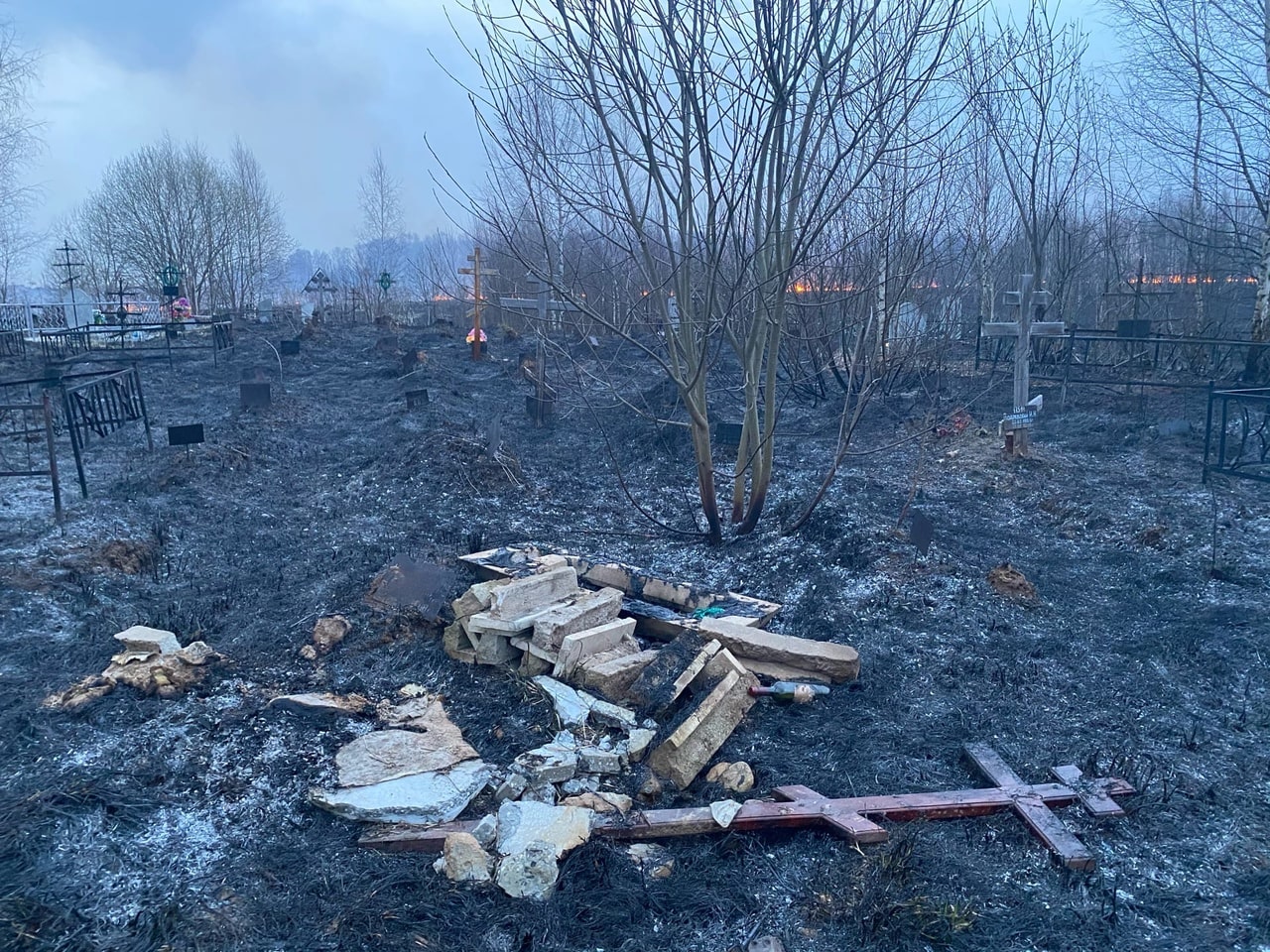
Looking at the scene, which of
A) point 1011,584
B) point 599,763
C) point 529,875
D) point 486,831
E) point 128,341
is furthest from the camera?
point 128,341

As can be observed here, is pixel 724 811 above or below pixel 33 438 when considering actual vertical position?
below

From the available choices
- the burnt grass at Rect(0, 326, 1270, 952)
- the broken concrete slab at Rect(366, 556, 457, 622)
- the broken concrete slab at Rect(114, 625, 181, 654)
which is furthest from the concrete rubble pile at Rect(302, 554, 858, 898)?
the broken concrete slab at Rect(114, 625, 181, 654)

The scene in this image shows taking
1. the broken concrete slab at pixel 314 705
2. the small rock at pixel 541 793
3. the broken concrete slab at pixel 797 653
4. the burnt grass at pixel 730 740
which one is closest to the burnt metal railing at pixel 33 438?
the burnt grass at pixel 730 740

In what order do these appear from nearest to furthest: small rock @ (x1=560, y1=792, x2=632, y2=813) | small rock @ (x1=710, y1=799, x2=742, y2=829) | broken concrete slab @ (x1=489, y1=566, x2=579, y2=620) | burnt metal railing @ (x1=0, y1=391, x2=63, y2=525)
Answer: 1. small rock @ (x1=710, y1=799, x2=742, y2=829)
2. small rock @ (x1=560, y1=792, x2=632, y2=813)
3. broken concrete slab @ (x1=489, y1=566, x2=579, y2=620)
4. burnt metal railing @ (x1=0, y1=391, x2=63, y2=525)

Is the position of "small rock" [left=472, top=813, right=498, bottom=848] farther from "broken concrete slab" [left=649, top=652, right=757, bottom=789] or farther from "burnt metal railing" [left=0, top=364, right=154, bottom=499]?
"burnt metal railing" [left=0, top=364, right=154, bottom=499]

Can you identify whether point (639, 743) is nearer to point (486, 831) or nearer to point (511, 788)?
point (511, 788)

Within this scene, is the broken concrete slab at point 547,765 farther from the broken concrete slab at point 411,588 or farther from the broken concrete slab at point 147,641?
the broken concrete slab at point 147,641

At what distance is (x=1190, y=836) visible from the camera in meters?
3.12

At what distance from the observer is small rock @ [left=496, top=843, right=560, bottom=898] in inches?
110

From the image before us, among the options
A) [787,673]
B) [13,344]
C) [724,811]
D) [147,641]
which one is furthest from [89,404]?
[13,344]

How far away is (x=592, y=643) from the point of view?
14.4 feet

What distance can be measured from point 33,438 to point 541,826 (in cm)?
874

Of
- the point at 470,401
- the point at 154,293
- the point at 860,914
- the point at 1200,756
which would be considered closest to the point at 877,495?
the point at 1200,756

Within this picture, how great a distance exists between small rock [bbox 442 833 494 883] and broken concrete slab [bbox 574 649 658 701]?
127 centimetres
